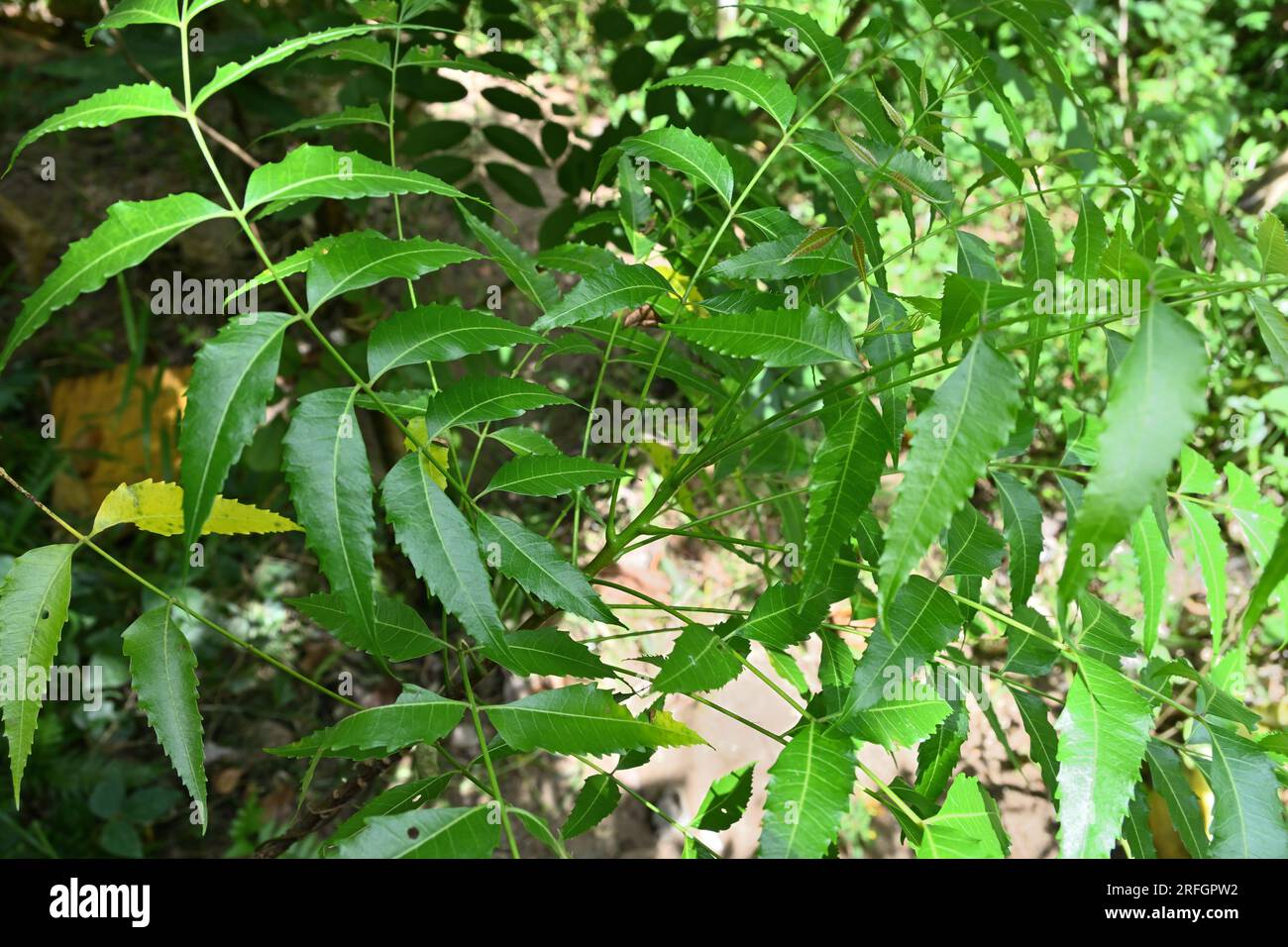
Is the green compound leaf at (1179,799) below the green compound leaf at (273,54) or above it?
below

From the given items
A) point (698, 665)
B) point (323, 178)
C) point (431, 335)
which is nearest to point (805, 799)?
point (698, 665)

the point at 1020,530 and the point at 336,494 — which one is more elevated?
the point at 336,494

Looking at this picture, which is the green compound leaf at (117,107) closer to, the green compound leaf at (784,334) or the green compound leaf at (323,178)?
the green compound leaf at (323,178)

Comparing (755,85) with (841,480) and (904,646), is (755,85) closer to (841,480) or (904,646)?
(841,480)

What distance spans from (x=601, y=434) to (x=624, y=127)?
0.60 meters

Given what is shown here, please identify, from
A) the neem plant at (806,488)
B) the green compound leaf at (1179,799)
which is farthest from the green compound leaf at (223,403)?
the green compound leaf at (1179,799)

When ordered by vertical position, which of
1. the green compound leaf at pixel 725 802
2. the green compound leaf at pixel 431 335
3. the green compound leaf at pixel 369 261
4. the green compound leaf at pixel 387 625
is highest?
the green compound leaf at pixel 369 261

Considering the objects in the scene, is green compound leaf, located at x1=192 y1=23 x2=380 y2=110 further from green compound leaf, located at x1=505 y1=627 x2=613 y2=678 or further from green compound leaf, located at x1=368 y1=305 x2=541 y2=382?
green compound leaf, located at x1=505 y1=627 x2=613 y2=678

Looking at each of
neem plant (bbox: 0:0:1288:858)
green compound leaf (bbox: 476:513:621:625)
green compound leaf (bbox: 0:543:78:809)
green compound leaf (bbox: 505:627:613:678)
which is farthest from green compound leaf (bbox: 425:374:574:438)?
green compound leaf (bbox: 0:543:78:809)

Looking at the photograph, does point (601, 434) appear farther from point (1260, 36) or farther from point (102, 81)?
point (1260, 36)

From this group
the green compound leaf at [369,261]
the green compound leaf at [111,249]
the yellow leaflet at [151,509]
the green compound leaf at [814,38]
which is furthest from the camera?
the green compound leaf at [814,38]

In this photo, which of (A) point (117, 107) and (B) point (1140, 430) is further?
(A) point (117, 107)
